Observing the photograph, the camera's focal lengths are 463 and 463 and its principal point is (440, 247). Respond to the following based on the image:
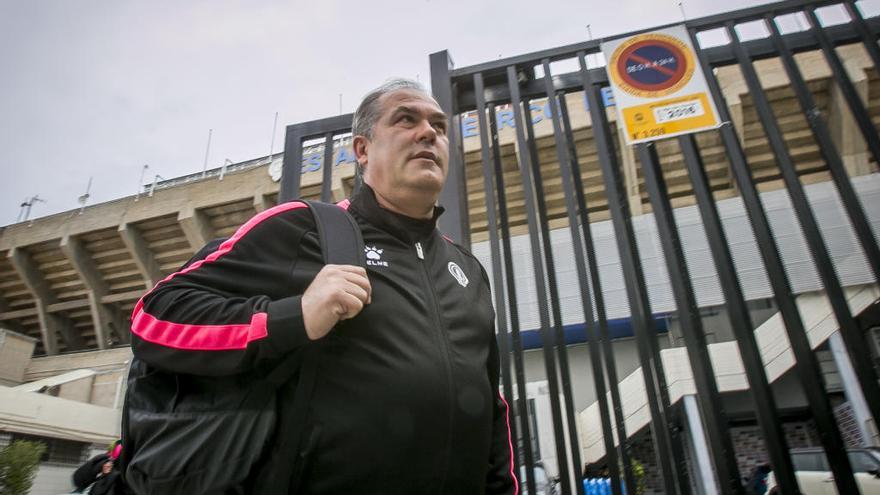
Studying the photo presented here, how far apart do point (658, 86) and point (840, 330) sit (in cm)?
107

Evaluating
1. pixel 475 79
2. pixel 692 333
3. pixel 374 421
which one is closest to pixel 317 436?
pixel 374 421

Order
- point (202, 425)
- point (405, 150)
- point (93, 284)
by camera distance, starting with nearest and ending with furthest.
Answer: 1. point (202, 425)
2. point (405, 150)
3. point (93, 284)

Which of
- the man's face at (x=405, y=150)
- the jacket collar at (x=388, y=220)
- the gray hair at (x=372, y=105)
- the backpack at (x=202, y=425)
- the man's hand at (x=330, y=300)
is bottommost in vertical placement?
the backpack at (x=202, y=425)

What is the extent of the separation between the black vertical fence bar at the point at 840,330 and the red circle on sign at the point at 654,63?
0.35m

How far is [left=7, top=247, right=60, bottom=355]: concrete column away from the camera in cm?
1614

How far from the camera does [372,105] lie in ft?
4.34

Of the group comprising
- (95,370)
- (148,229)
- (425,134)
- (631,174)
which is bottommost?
(425,134)

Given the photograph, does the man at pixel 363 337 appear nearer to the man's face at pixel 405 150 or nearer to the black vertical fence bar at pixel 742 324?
the man's face at pixel 405 150

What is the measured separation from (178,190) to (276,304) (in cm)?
1602

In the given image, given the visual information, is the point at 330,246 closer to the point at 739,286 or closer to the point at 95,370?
the point at 739,286

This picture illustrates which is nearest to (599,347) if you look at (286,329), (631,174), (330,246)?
(330,246)

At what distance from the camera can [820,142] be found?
5.74 feet

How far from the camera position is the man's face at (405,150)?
120 cm

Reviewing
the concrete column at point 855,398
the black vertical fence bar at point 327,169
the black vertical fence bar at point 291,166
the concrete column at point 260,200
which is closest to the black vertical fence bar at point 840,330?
the black vertical fence bar at point 327,169
